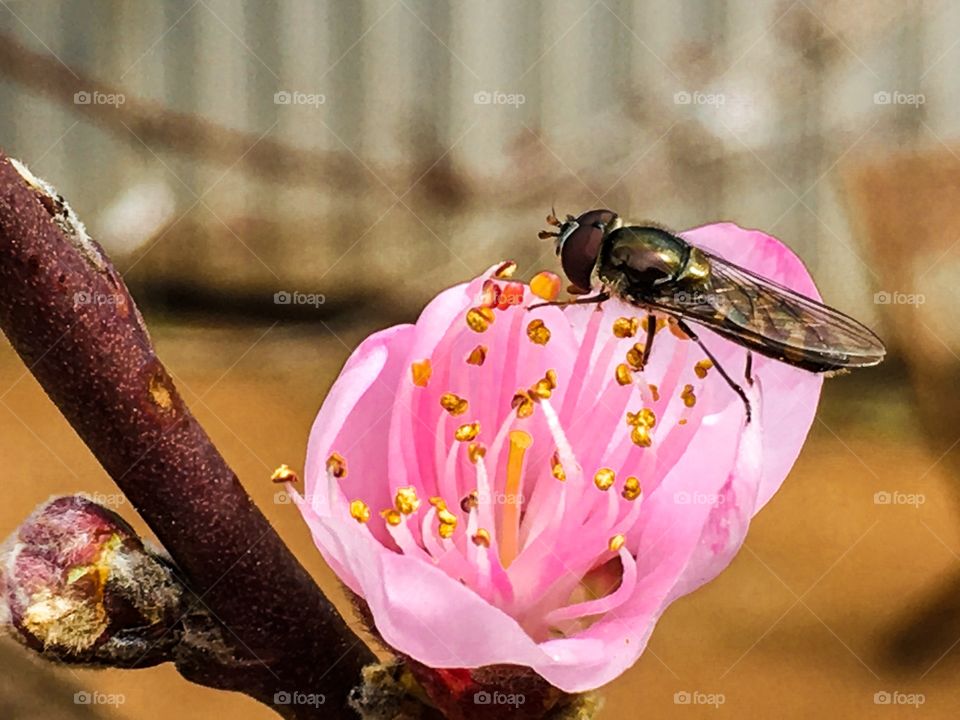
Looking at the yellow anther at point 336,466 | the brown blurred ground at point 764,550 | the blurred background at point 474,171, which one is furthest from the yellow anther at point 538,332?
the blurred background at point 474,171

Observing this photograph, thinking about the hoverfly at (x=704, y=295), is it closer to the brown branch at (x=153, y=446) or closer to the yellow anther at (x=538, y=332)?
the yellow anther at (x=538, y=332)

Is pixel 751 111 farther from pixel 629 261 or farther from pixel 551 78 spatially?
pixel 629 261

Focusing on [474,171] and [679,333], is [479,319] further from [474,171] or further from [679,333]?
[474,171]

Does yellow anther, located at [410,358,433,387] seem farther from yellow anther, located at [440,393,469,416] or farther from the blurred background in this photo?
the blurred background

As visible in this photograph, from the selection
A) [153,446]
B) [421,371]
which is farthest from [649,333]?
[153,446]

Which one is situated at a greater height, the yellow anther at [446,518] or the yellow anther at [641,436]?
the yellow anther at [641,436]

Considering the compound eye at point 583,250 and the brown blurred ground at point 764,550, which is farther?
the brown blurred ground at point 764,550
